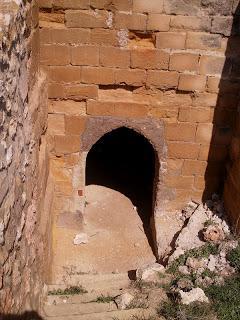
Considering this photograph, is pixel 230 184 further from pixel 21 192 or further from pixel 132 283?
pixel 21 192

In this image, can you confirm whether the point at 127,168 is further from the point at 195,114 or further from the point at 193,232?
the point at 195,114

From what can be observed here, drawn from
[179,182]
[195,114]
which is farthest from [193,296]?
[195,114]

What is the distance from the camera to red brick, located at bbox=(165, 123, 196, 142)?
6539 millimetres

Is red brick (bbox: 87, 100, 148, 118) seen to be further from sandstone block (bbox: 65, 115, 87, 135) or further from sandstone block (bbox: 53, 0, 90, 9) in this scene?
sandstone block (bbox: 53, 0, 90, 9)

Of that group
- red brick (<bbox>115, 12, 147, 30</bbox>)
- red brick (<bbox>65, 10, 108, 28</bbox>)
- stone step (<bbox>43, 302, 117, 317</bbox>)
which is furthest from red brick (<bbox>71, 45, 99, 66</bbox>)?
stone step (<bbox>43, 302, 117, 317</bbox>)

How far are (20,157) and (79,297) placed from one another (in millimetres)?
2313

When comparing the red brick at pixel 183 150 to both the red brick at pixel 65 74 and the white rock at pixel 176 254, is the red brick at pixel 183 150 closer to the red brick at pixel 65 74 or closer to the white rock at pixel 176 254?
the white rock at pixel 176 254

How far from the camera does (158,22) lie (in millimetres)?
5715

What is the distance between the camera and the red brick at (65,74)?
6.03 m

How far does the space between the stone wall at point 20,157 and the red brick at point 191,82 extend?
204 cm

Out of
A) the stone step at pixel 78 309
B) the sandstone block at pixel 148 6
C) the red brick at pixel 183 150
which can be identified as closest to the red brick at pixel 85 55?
the sandstone block at pixel 148 6

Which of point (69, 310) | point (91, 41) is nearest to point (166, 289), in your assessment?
point (69, 310)

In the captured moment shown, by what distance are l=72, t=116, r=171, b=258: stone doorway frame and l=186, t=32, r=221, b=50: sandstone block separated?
1.28 meters

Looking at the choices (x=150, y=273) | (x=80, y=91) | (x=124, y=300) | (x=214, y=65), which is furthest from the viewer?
(x=80, y=91)
